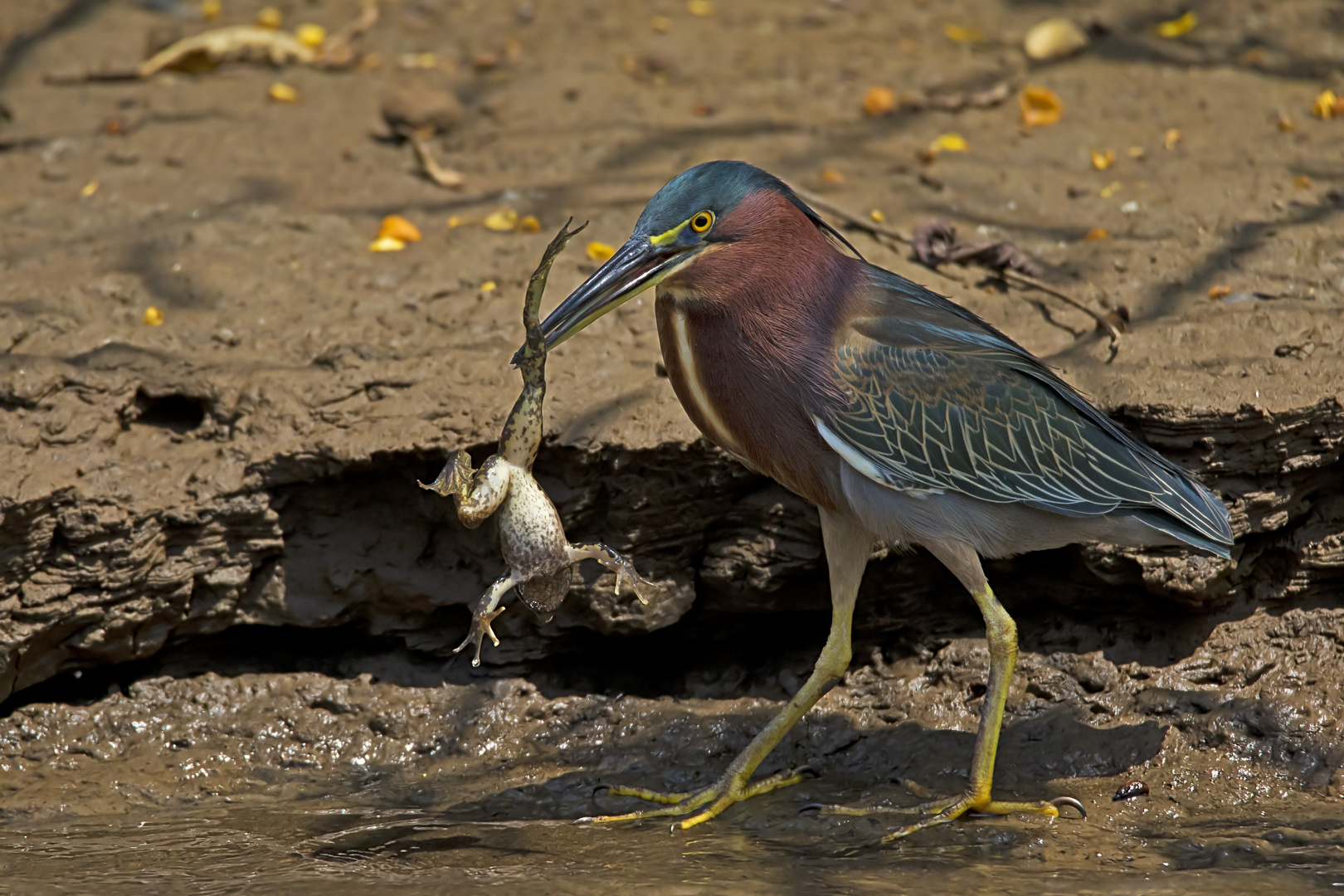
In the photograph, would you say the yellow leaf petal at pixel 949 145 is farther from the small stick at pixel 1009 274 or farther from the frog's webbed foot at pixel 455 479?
the frog's webbed foot at pixel 455 479

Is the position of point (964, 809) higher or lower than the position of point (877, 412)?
lower

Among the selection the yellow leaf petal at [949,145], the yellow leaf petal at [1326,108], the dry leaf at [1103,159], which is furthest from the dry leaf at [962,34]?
the yellow leaf petal at [1326,108]

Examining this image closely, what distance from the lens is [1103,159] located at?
217 inches

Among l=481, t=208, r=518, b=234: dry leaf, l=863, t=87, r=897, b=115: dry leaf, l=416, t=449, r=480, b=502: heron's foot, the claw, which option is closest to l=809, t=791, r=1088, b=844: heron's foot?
the claw

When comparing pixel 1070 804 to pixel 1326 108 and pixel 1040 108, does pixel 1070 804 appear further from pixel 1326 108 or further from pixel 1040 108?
pixel 1326 108

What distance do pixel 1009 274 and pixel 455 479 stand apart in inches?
102

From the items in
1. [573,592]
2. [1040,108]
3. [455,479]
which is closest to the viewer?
[455,479]

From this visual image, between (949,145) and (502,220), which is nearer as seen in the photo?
(502,220)

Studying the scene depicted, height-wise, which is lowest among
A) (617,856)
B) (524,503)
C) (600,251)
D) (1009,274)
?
(617,856)

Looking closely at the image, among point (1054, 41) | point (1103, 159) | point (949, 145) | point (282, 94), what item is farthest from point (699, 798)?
point (1054, 41)

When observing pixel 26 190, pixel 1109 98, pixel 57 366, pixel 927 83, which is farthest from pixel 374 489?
pixel 1109 98

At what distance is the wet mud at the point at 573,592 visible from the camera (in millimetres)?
3562

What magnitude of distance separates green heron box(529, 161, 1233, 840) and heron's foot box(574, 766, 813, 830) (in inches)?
0.6

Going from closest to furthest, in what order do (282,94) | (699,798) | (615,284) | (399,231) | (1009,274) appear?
(615,284) < (699,798) < (1009,274) < (399,231) < (282,94)
